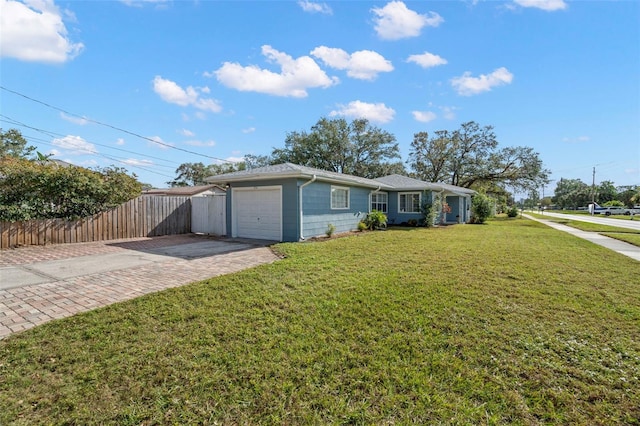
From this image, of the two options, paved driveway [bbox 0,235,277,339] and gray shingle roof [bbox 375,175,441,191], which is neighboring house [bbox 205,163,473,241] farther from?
gray shingle roof [bbox 375,175,441,191]

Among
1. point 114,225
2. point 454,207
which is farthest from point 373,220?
point 114,225

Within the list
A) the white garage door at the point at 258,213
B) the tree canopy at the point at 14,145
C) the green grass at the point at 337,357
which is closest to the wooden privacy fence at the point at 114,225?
the white garage door at the point at 258,213

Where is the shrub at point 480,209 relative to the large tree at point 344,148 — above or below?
below

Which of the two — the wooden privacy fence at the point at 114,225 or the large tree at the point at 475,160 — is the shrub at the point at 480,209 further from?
A: the wooden privacy fence at the point at 114,225

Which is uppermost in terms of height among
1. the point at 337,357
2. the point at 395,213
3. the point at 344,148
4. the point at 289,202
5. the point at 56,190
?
the point at 344,148

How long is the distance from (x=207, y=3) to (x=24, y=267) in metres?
9.61

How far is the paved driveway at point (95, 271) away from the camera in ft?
13.5

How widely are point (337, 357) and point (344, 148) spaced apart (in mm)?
29343

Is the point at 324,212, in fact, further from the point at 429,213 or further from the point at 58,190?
the point at 58,190

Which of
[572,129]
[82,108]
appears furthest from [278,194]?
[572,129]

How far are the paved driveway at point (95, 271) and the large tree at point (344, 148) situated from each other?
22.3 m

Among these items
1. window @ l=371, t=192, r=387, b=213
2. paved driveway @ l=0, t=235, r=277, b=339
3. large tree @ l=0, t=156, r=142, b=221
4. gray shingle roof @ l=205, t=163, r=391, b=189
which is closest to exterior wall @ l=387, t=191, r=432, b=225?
window @ l=371, t=192, r=387, b=213

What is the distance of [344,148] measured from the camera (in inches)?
1216

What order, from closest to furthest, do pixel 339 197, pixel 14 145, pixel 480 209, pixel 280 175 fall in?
1. pixel 280 175
2. pixel 339 197
3. pixel 480 209
4. pixel 14 145
